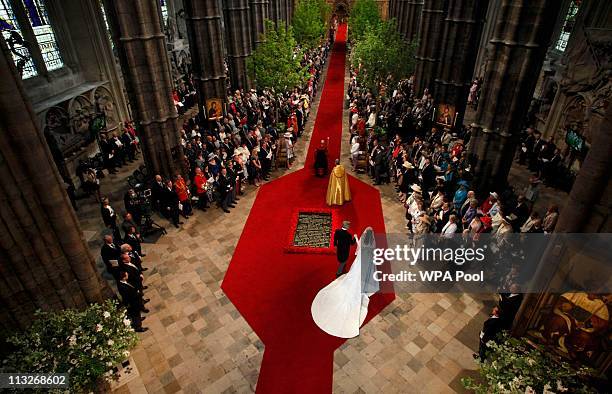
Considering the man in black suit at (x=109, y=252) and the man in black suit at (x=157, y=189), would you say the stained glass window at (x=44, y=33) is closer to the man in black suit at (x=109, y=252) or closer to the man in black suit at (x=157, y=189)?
the man in black suit at (x=157, y=189)

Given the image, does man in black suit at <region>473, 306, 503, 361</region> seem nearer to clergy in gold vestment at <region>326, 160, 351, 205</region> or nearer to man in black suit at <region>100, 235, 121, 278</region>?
clergy in gold vestment at <region>326, 160, 351, 205</region>

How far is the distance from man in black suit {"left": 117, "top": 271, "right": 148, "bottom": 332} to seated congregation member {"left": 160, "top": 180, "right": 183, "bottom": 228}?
4053 mm

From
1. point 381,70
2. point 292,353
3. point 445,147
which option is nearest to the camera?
point 292,353

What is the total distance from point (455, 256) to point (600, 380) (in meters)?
4.40

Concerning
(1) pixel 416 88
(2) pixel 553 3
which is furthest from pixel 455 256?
(1) pixel 416 88

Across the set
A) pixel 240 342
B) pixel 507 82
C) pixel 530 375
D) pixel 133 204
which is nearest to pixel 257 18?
pixel 507 82

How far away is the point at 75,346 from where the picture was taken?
598cm

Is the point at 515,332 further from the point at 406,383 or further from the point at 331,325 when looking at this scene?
the point at 331,325

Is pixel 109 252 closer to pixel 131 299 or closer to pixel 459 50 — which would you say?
pixel 131 299

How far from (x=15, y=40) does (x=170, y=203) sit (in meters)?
9.37

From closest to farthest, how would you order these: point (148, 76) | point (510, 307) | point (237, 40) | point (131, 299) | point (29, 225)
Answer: point (29, 225) < point (510, 307) < point (131, 299) < point (148, 76) < point (237, 40)

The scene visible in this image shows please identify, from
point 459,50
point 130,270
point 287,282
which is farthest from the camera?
point 459,50

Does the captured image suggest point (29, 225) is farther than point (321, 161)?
No

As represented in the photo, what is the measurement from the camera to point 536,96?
20516 mm
